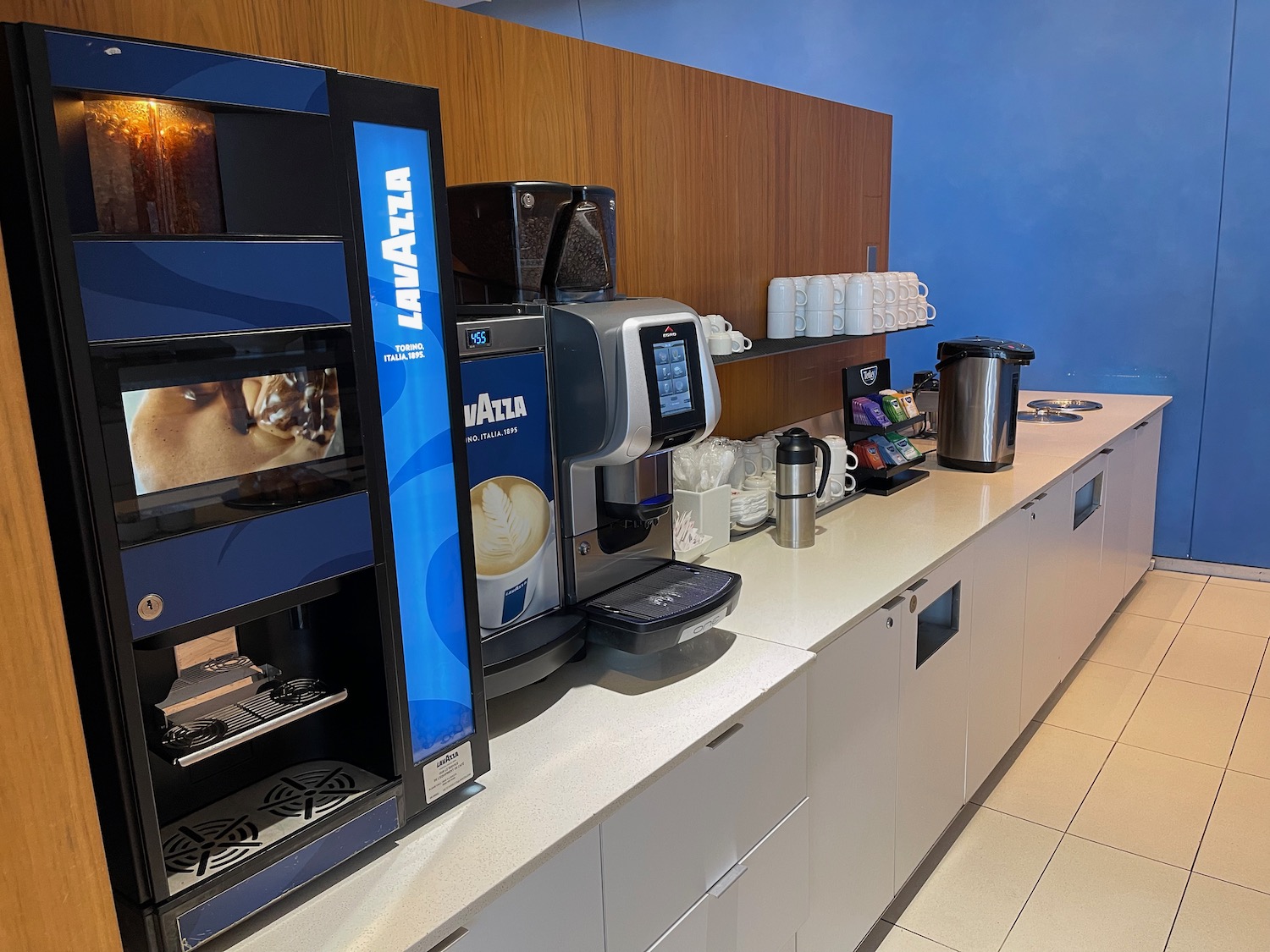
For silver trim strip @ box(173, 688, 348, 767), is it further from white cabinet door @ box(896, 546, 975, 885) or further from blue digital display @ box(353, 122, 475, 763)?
white cabinet door @ box(896, 546, 975, 885)

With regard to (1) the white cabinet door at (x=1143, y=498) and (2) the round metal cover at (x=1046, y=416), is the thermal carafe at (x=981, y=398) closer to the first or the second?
(2) the round metal cover at (x=1046, y=416)

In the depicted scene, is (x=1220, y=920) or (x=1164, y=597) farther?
(x=1164, y=597)

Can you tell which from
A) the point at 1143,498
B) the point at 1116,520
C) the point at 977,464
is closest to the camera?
the point at 977,464

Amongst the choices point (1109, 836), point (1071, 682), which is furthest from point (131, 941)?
point (1071, 682)

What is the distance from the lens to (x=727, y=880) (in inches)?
56.5

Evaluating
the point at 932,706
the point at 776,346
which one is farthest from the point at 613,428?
the point at 776,346

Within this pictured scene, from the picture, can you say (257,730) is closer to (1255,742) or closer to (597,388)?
(597,388)

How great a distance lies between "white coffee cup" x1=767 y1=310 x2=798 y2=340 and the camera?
106 inches

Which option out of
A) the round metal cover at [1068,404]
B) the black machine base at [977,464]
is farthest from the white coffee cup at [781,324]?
the round metal cover at [1068,404]

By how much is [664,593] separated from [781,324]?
1371 millimetres

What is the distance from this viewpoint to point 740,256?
103 inches

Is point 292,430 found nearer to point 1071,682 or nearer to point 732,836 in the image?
point 732,836

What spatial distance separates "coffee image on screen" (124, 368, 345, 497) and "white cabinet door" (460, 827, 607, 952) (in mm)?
536

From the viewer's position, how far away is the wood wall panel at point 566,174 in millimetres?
672
